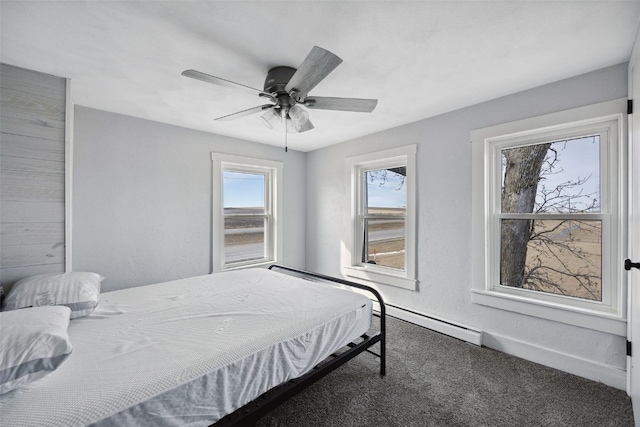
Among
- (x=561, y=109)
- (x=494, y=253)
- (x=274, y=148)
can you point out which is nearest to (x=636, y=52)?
(x=561, y=109)

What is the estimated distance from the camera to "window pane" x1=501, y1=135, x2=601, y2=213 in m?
2.10

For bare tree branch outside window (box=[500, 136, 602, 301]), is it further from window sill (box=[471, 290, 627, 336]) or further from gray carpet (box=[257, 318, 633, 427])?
gray carpet (box=[257, 318, 633, 427])

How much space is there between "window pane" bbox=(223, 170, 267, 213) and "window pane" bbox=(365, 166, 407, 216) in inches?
62.7

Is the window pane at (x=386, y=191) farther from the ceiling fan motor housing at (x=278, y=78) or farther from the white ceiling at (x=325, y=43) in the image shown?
the ceiling fan motor housing at (x=278, y=78)

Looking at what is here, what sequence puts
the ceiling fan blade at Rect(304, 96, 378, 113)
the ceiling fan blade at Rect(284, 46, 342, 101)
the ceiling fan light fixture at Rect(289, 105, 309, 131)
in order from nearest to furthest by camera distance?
1. the ceiling fan blade at Rect(284, 46, 342, 101)
2. the ceiling fan blade at Rect(304, 96, 378, 113)
3. the ceiling fan light fixture at Rect(289, 105, 309, 131)

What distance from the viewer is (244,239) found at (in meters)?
3.80

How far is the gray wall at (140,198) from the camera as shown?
2.52 metres

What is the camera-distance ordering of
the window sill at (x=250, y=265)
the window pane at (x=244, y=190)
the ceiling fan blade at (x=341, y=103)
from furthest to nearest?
the window pane at (x=244, y=190) < the window sill at (x=250, y=265) < the ceiling fan blade at (x=341, y=103)

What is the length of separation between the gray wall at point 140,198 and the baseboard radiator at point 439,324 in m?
2.42

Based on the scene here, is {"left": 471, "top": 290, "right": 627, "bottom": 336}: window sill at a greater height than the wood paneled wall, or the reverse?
the wood paneled wall

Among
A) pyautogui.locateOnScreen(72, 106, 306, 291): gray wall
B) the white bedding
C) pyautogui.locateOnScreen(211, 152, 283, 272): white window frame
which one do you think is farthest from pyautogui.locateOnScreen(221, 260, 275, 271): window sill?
the white bedding

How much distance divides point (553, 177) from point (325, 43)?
2.22 metres

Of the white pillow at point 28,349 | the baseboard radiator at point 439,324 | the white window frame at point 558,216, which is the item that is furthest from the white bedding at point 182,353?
the white window frame at point 558,216

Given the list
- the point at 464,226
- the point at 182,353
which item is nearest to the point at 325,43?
the point at 182,353
